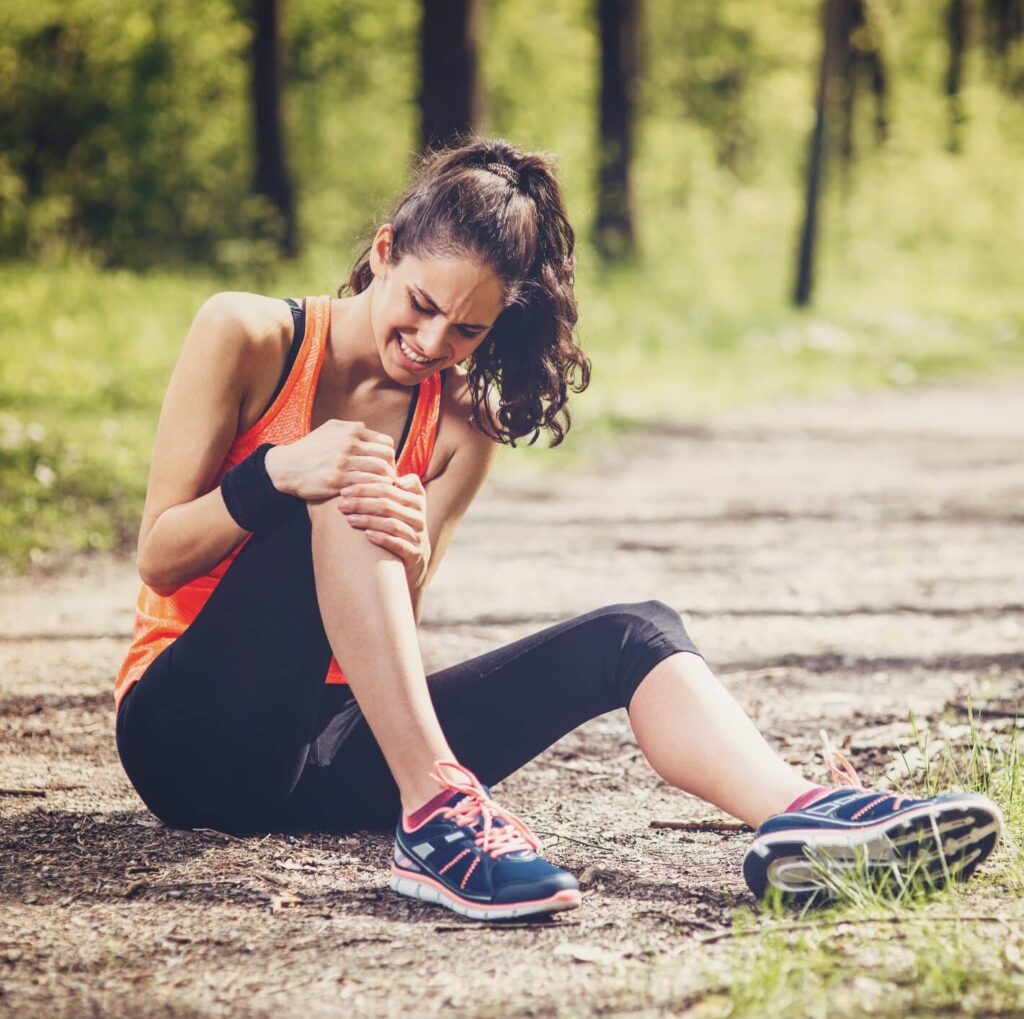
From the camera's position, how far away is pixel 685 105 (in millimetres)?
30438

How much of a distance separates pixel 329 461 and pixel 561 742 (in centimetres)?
144

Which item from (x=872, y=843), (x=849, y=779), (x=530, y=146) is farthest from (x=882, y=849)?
(x=530, y=146)

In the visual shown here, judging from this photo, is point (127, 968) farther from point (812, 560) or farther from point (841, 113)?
point (841, 113)

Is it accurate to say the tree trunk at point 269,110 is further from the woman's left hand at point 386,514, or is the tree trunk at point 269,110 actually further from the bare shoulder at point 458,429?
the woman's left hand at point 386,514

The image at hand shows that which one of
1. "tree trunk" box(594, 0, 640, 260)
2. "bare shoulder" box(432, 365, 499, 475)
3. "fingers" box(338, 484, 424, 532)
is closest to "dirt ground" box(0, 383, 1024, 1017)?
"fingers" box(338, 484, 424, 532)

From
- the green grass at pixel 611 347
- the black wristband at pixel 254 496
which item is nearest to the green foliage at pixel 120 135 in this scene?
the green grass at pixel 611 347

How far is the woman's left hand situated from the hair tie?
672mm

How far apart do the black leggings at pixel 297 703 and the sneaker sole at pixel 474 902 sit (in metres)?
0.33

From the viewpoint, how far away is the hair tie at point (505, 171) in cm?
265

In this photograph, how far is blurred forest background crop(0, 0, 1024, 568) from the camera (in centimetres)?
945

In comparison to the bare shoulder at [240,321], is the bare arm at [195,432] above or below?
below

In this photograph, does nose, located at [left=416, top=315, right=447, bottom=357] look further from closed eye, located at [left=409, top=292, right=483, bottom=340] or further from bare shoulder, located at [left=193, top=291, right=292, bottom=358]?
bare shoulder, located at [left=193, top=291, right=292, bottom=358]

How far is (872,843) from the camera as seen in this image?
2219mm

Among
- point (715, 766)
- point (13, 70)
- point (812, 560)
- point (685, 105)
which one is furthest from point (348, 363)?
point (685, 105)
